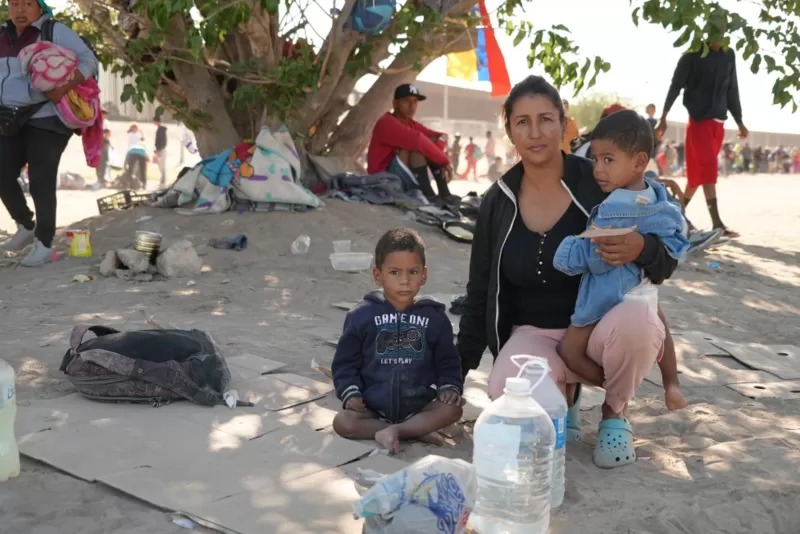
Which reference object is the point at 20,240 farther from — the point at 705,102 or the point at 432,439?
the point at 705,102

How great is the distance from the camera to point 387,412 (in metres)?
3.31

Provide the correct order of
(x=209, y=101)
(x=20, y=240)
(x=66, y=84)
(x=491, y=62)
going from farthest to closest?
(x=491, y=62)
(x=209, y=101)
(x=20, y=240)
(x=66, y=84)

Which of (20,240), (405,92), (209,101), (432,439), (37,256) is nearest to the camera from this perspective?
(432,439)

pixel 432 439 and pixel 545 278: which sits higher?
pixel 545 278

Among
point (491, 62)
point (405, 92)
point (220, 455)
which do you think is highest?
point (491, 62)

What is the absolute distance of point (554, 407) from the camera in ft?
9.05

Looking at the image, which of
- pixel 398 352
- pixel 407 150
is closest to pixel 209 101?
pixel 407 150

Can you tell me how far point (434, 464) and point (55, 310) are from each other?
359 centimetres

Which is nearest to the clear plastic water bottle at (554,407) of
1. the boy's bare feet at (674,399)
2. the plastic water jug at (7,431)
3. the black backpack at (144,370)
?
the boy's bare feet at (674,399)

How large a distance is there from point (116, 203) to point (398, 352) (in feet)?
20.1

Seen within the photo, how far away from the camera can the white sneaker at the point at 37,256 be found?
656cm

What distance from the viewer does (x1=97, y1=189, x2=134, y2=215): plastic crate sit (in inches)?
340

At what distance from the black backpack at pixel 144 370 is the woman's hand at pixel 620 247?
1.62 metres

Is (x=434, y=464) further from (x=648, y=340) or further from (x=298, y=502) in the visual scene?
(x=648, y=340)
